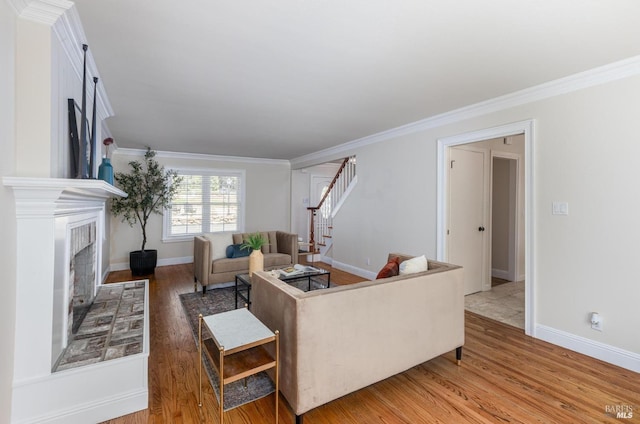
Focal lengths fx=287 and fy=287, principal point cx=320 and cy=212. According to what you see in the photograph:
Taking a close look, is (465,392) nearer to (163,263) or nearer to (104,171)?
(104,171)

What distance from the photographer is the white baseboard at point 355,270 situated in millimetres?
4880

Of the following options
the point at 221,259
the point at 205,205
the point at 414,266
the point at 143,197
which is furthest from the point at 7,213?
the point at 205,205

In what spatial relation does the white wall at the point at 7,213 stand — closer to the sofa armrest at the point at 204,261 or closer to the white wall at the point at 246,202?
the sofa armrest at the point at 204,261

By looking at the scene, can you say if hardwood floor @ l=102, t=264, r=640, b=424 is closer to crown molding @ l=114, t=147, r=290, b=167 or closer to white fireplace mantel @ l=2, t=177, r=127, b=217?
white fireplace mantel @ l=2, t=177, r=127, b=217

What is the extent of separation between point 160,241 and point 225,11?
5.49 m

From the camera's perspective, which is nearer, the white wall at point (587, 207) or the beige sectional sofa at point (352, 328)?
the beige sectional sofa at point (352, 328)

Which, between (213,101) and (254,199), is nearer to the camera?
(213,101)

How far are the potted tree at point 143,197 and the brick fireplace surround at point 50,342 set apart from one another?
12.0 ft

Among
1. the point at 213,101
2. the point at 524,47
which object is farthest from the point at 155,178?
the point at 524,47

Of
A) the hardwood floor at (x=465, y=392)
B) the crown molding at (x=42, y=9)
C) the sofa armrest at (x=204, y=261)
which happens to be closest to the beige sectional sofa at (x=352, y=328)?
the hardwood floor at (x=465, y=392)

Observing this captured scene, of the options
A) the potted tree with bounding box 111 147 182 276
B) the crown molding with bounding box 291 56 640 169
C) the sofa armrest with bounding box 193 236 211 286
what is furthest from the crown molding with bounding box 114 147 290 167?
the crown molding with bounding box 291 56 640 169

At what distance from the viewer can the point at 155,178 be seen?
5.60m

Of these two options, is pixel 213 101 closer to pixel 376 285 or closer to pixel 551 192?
pixel 376 285

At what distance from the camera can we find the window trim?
6102 mm
